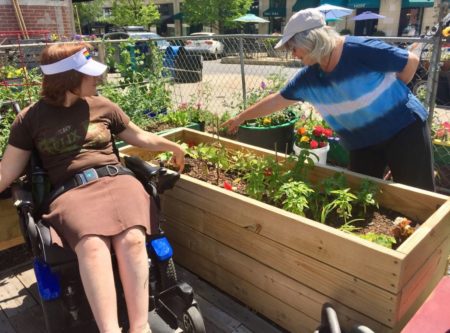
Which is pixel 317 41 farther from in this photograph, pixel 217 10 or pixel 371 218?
pixel 217 10

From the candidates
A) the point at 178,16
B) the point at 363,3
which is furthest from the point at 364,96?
the point at 178,16

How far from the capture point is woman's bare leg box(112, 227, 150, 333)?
1759mm

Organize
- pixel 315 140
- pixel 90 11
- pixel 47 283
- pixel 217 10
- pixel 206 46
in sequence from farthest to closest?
1. pixel 90 11
2. pixel 217 10
3. pixel 206 46
4. pixel 315 140
5. pixel 47 283

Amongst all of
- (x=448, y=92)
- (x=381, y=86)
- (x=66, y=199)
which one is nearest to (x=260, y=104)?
(x=381, y=86)

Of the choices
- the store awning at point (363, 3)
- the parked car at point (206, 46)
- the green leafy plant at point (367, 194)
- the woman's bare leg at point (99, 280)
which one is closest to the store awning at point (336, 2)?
the store awning at point (363, 3)

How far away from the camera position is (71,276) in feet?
6.46

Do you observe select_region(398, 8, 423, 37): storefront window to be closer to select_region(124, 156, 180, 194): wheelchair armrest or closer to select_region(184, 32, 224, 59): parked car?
select_region(184, 32, 224, 59): parked car

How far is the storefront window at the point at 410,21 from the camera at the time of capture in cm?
2294

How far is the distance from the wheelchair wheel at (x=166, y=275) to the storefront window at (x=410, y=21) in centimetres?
2449

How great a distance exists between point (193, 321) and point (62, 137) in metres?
1.13

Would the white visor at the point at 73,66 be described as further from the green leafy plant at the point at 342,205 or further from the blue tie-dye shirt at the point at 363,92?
the green leafy plant at the point at 342,205

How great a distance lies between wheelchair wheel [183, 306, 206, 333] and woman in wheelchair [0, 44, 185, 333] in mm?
233

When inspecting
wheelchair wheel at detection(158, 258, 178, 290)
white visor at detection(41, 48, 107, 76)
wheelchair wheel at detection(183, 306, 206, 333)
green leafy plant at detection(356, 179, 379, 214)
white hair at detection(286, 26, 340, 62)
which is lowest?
wheelchair wheel at detection(183, 306, 206, 333)

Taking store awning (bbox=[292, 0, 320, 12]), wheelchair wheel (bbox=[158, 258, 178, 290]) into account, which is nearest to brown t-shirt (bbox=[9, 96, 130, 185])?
wheelchair wheel (bbox=[158, 258, 178, 290])
